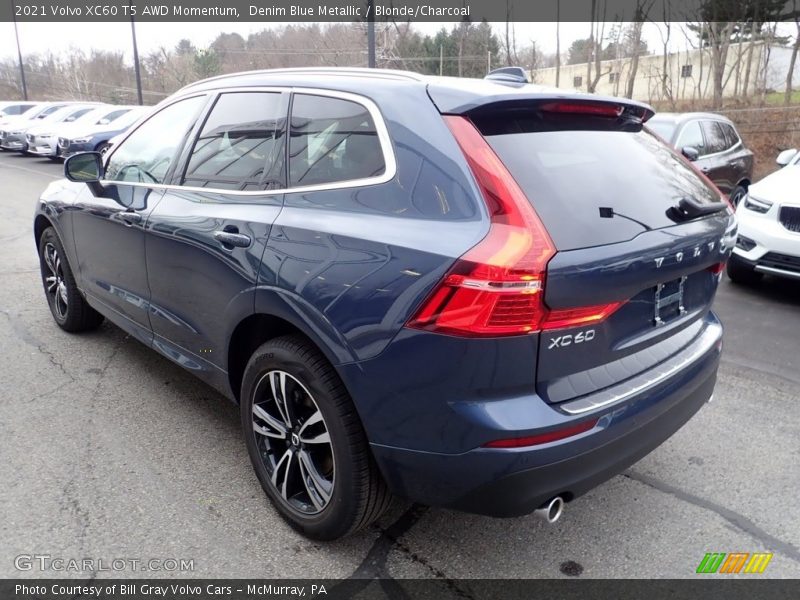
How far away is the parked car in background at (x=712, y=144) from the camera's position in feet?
26.6

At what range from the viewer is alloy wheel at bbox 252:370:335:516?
2490 millimetres

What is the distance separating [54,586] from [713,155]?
9.07 m

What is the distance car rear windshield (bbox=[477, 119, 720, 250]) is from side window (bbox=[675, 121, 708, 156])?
6000mm

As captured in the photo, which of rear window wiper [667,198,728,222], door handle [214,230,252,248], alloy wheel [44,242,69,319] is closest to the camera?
rear window wiper [667,198,728,222]

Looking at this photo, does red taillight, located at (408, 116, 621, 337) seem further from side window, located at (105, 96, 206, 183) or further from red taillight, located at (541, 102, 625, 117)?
side window, located at (105, 96, 206, 183)

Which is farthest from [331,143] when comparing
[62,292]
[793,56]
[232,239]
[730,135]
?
[793,56]

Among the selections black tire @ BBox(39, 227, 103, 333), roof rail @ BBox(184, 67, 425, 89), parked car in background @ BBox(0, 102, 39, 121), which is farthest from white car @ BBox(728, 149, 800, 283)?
parked car in background @ BBox(0, 102, 39, 121)

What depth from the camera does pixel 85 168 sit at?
3979 mm

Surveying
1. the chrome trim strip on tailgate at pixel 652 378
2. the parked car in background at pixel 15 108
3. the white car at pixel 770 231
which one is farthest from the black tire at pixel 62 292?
the parked car in background at pixel 15 108

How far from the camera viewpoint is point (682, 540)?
2625 millimetres

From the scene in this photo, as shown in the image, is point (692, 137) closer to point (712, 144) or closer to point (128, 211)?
point (712, 144)

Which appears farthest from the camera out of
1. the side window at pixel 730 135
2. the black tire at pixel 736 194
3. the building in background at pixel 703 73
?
the building in background at pixel 703 73

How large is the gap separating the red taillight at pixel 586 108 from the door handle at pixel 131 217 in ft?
7.38

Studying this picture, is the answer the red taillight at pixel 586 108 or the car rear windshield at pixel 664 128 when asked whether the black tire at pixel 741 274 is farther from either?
the red taillight at pixel 586 108
